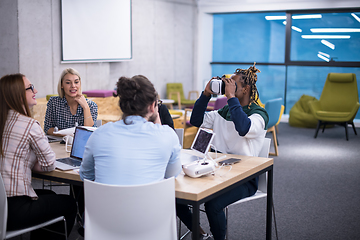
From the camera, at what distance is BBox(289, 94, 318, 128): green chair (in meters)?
8.31

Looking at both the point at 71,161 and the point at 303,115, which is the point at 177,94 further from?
the point at 71,161

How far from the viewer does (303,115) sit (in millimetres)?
8352

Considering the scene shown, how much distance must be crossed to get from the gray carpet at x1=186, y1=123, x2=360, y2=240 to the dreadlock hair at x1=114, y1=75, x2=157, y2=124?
169 centimetres

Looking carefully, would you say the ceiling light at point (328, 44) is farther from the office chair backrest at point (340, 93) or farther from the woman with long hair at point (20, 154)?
the woman with long hair at point (20, 154)

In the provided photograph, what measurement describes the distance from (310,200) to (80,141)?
2462mm

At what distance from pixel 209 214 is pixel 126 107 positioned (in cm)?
93

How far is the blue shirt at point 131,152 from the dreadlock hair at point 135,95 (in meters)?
0.04

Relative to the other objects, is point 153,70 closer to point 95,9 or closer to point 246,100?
point 95,9

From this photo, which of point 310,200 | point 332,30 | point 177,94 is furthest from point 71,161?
point 332,30

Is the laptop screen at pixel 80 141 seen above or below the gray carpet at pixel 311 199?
above

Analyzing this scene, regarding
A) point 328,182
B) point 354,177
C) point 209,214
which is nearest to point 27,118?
point 209,214

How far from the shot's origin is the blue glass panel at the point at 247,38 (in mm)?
9703

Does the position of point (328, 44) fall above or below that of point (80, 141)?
above

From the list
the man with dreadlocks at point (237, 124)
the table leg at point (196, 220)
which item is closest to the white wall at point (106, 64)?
the man with dreadlocks at point (237, 124)
